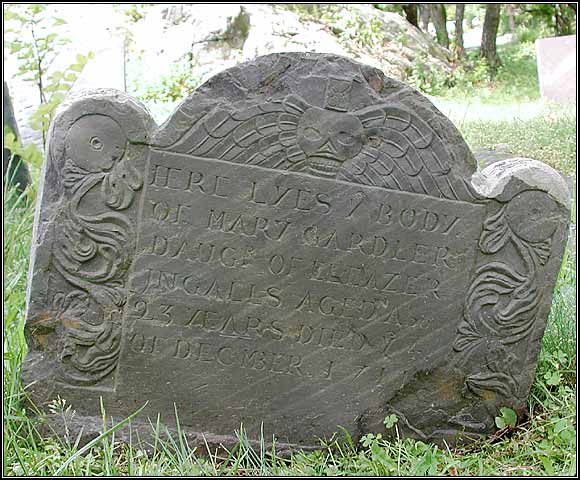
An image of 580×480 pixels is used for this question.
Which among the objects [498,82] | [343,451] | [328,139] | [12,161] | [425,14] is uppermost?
[328,139]

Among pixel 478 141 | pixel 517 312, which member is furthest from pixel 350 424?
pixel 478 141

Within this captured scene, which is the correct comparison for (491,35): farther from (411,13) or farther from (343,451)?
(343,451)

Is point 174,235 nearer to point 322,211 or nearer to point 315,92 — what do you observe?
point 322,211

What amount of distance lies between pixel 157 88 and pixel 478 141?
4.99 metres

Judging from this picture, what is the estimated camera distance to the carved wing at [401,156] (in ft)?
8.89

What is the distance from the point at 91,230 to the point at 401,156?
4.11 feet

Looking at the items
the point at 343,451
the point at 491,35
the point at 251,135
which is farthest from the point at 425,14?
the point at 343,451

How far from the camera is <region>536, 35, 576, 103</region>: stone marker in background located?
10047mm

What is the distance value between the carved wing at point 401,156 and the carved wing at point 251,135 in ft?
0.81

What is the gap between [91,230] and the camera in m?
2.64

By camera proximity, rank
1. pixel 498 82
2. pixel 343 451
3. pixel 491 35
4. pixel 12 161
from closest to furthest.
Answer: pixel 343 451, pixel 12 161, pixel 498 82, pixel 491 35

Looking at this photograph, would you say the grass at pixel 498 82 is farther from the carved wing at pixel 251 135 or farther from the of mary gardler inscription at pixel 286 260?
the carved wing at pixel 251 135

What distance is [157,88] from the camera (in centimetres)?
984

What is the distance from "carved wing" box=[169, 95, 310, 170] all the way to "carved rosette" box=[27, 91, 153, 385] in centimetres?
23
